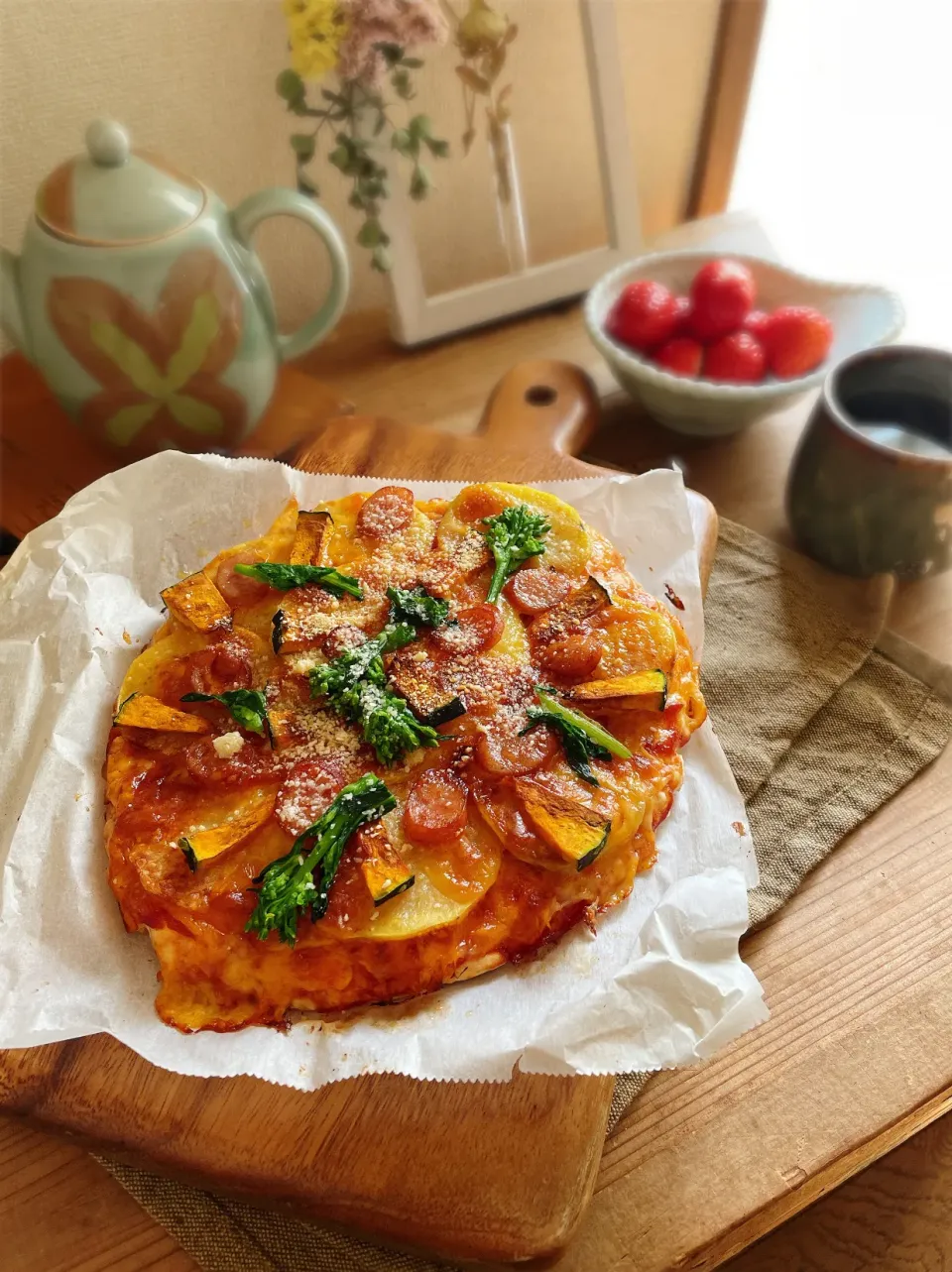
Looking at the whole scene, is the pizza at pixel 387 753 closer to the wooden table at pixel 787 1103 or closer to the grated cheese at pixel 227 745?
the grated cheese at pixel 227 745

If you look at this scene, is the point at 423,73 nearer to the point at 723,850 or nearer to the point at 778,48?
the point at 778,48

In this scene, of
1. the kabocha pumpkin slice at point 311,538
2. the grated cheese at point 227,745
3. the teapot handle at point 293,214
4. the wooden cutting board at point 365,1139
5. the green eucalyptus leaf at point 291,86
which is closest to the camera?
the wooden cutting board at point 365,1139

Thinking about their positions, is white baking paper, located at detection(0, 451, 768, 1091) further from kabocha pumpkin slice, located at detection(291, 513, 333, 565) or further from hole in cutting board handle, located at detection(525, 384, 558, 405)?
hole in cutting board handle, located at detection(525, 384, 558, 405)

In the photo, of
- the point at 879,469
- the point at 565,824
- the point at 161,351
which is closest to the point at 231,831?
the point at 565,824

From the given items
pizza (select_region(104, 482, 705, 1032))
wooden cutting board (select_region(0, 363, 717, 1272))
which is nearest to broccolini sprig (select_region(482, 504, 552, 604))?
pizza (select_region(104, 482, 705, 1032))

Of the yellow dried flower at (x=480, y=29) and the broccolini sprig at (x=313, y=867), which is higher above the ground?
the yellow dried flower at (x=480, y=29)

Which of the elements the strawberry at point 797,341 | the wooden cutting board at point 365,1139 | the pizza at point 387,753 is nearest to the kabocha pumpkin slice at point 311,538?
the pizza at point 387,753
